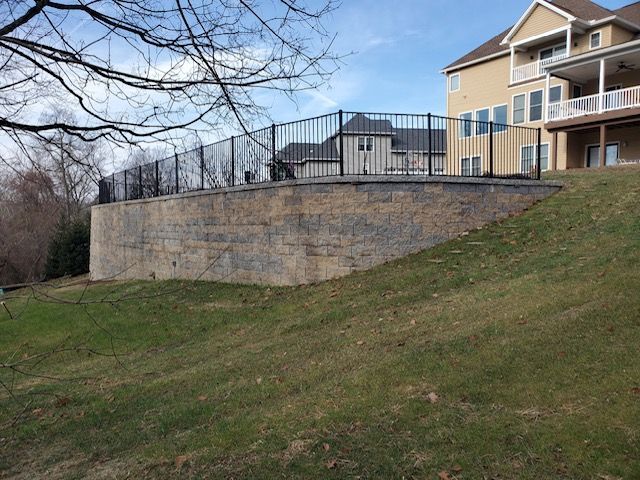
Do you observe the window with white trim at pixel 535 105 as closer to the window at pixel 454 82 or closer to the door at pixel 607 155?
the door at pixel 607 155

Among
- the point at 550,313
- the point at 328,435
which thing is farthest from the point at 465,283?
the point at 328,435

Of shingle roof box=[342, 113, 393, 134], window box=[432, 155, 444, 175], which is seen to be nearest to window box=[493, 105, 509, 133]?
window box=[432, 155, 444, 175]

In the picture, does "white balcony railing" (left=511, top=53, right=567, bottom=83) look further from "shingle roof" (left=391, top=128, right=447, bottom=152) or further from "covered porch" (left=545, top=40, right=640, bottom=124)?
"shingle roof" (left=391, top=128, right=447, bottom=152)

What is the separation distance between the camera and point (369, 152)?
9.73 meters

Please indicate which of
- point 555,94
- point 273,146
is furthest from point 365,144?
point 555,94

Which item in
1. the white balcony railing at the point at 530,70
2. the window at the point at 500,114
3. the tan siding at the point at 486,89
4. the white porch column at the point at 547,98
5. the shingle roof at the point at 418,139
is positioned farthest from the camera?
the window at the point at 500,114

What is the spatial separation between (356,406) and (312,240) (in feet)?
19.4

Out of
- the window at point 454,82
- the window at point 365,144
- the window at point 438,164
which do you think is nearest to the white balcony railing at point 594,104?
the window at point 454,82

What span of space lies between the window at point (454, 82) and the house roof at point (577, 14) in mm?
580

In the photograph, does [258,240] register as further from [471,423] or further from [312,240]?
[471,423]

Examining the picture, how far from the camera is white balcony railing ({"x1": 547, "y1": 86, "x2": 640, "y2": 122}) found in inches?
808

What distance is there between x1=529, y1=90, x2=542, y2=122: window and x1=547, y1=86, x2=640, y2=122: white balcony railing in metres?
2.03

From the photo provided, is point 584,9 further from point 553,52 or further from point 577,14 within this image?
point 553,52

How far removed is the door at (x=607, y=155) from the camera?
22906 mm
